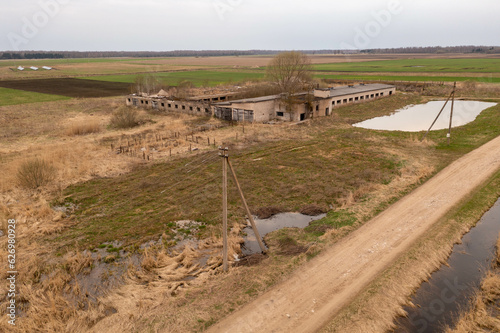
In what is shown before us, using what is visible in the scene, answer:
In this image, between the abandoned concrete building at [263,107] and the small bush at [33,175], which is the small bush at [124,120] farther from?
the small bush at [33,175]

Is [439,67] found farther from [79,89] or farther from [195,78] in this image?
[79,89]

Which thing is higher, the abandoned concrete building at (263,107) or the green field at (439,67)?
the green field at (439,67)

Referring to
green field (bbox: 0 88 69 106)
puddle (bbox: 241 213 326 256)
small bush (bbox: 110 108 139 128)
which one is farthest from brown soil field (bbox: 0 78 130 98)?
puddle (bbox: 241 213 326 256)

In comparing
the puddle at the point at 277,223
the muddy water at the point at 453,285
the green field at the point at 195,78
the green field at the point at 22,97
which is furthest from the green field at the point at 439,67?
the puddle at the point at 277,223

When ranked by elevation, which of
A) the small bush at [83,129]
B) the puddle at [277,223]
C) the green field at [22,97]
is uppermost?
the green field at [22,97]

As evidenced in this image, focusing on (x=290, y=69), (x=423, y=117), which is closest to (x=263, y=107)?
(x=290, y=69)

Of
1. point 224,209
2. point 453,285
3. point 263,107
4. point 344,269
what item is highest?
point 263,107

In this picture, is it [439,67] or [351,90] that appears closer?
[351,90]

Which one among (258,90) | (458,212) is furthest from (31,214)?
(258,90)
